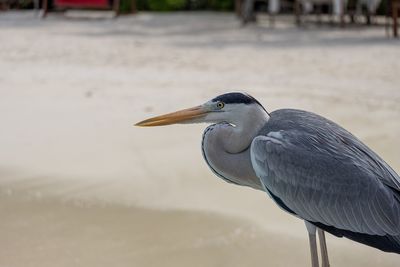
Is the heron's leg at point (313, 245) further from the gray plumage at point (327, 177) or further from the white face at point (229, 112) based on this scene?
the white face at point (229, 112)

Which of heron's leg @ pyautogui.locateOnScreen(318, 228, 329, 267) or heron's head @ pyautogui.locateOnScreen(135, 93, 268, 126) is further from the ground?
heron's head @ pyautogui.locateOnScreen(135, 93, 268, 126)

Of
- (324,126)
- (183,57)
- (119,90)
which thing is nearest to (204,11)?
(183,57)

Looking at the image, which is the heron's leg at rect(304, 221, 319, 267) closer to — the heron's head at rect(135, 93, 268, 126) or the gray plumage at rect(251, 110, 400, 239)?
the gray plumage at rect(251, 110, 400, 239)

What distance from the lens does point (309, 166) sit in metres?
3.30

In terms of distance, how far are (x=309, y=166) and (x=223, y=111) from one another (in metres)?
0.48

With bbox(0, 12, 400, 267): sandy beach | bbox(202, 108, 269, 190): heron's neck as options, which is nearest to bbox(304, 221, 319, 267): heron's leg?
bbox(202, 108, 269, 190): heron's neck

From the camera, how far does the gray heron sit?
3230mm

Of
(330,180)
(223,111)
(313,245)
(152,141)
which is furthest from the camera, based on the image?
(152,141)

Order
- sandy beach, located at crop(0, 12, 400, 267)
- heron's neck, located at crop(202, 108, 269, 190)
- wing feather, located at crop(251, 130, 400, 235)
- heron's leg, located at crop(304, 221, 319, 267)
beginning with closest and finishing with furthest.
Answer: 1. wing feather, located at crop(251, 130, 400, 235)
2. heron's leg, located at crop(304, 221, 319, 267)
3. heron's neck, located at crop(202, 108, 269, 190)
4. sandy beach, located at crop(0, 12, 400, 267)

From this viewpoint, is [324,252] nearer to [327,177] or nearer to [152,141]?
[327,177]

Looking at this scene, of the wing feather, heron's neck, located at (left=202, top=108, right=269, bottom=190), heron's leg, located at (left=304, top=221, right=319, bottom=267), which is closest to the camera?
the wing feather

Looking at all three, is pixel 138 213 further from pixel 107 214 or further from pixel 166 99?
pixel 166 99

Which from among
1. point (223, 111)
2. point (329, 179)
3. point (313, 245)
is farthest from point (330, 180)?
point (223, 111)

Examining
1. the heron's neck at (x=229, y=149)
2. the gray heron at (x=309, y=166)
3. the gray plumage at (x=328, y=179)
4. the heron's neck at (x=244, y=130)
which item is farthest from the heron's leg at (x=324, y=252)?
the heron's neck at (x=244, y=130)
